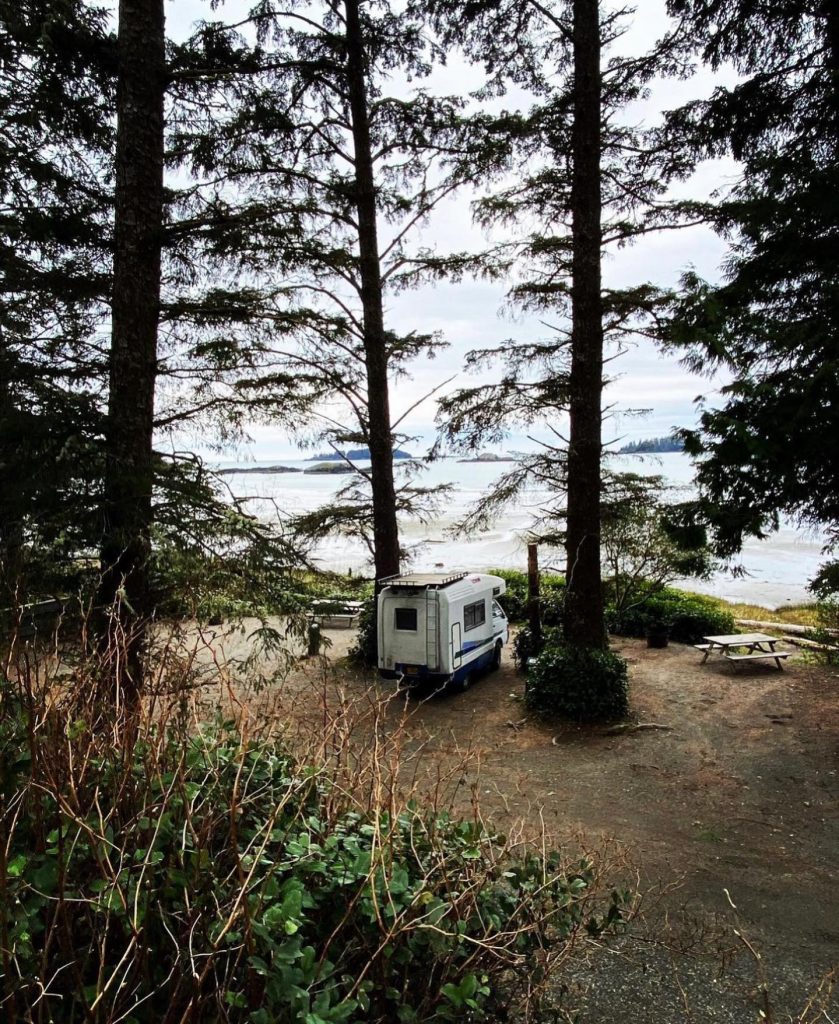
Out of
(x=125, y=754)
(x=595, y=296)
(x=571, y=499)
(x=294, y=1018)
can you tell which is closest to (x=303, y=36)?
(x=595, y=296)

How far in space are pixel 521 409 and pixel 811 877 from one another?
7356 mm

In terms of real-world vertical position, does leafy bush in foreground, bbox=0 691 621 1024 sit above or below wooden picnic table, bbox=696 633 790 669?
above

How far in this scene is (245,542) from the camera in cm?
607

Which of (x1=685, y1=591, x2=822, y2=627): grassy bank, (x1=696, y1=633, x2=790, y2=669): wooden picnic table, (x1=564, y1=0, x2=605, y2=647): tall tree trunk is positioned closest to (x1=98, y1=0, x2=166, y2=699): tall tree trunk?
(x1=564, y1=0, x2=605, y2=647): tall tree trunk

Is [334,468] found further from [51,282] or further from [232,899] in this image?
[232,899]

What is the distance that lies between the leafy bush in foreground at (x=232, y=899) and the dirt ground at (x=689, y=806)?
423mm

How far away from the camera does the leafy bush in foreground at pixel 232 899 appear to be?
1703 millimetres

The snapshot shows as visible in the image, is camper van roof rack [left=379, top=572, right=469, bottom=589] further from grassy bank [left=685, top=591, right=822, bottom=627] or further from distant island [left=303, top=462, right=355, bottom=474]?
grassy bank [left=685, top=591, right=822, bottom=627]

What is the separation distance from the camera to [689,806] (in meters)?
6.71

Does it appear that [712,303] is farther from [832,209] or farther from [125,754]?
[125,754]

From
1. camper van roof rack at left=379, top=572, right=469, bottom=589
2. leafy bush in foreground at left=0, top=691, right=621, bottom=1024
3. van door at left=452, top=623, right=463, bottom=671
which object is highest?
camper van roof rack at left=379, top=572, right=469, bottom=589

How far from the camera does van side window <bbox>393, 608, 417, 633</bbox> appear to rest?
10.5m

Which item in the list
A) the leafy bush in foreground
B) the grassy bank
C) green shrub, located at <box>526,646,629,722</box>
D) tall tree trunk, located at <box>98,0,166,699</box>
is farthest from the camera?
the grassy bank

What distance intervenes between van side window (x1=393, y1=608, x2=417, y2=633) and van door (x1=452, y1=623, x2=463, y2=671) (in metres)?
0.66
